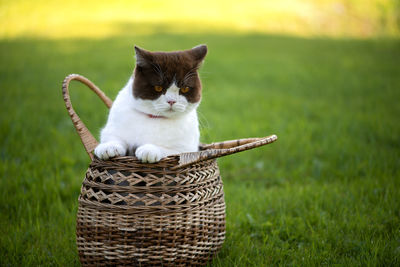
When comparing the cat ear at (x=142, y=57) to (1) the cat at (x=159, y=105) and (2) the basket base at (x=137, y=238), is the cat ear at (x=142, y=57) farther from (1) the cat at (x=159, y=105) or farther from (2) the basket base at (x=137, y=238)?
(2) the basket base at (x=137, y=238)

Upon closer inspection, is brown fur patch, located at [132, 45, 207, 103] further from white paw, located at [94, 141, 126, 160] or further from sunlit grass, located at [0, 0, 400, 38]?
sunlit grass, located at [0, 0, 400, 38]

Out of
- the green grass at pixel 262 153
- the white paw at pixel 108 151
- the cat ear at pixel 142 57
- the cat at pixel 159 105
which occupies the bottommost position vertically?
the green grass at pixel 262 153

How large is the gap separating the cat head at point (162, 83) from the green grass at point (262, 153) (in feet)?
1.51

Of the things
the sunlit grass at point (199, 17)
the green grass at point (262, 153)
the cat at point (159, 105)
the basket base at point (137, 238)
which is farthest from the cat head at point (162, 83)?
the sunlit grass at point (199, 17)

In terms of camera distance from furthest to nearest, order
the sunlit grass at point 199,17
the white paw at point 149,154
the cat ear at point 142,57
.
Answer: the sunlit grass at point 199,17 → the cat ear at point 142,57 → the white paw at point 149,154

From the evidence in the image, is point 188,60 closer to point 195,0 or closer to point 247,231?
point 247,231

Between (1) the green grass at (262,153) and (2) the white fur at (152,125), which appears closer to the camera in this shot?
(2) the white fur at (152,125)

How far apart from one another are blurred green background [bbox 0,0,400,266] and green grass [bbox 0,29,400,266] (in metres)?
0.01

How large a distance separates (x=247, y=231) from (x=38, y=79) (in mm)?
5144

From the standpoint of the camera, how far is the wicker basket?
74.6 inches

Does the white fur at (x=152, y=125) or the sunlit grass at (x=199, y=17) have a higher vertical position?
the sunlit grass at (x=199, y=17)

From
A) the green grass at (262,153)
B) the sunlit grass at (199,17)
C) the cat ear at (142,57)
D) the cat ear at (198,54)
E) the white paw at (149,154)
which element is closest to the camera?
the white paw at (149,154)

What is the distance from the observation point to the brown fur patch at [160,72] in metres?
2.06

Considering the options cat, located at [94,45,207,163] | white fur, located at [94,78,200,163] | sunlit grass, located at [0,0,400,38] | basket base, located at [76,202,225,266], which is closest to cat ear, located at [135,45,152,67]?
cat, located at [94,45,207,163]
